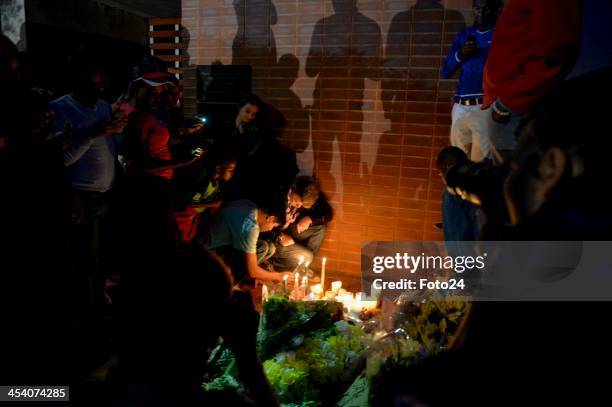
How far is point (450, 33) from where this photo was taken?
16.7 feet

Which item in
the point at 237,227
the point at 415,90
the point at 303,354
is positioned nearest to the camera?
the point at 303,354

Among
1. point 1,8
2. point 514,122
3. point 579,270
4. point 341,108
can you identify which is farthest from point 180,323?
point 1,8

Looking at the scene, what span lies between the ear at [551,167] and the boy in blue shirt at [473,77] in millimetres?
2842

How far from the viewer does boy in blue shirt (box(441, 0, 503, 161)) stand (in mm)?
4289

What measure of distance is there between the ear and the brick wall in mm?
3999

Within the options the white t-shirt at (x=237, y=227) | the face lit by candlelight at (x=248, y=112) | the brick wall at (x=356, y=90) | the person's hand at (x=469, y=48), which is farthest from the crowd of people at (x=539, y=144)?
the face lit by candlelight at (x=248, y=112)

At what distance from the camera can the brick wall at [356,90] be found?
17.4 ft

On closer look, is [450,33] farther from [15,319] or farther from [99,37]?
[99,37]

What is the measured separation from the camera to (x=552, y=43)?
230 centimetres

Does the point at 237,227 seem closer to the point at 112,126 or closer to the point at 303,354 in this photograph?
the point at 112,126

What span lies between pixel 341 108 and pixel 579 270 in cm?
435

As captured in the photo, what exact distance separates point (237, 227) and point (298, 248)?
1.48 meters

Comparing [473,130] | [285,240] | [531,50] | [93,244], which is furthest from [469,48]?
[93,244]

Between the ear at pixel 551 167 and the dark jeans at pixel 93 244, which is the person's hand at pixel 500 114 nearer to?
the ear at pixel 551 167
